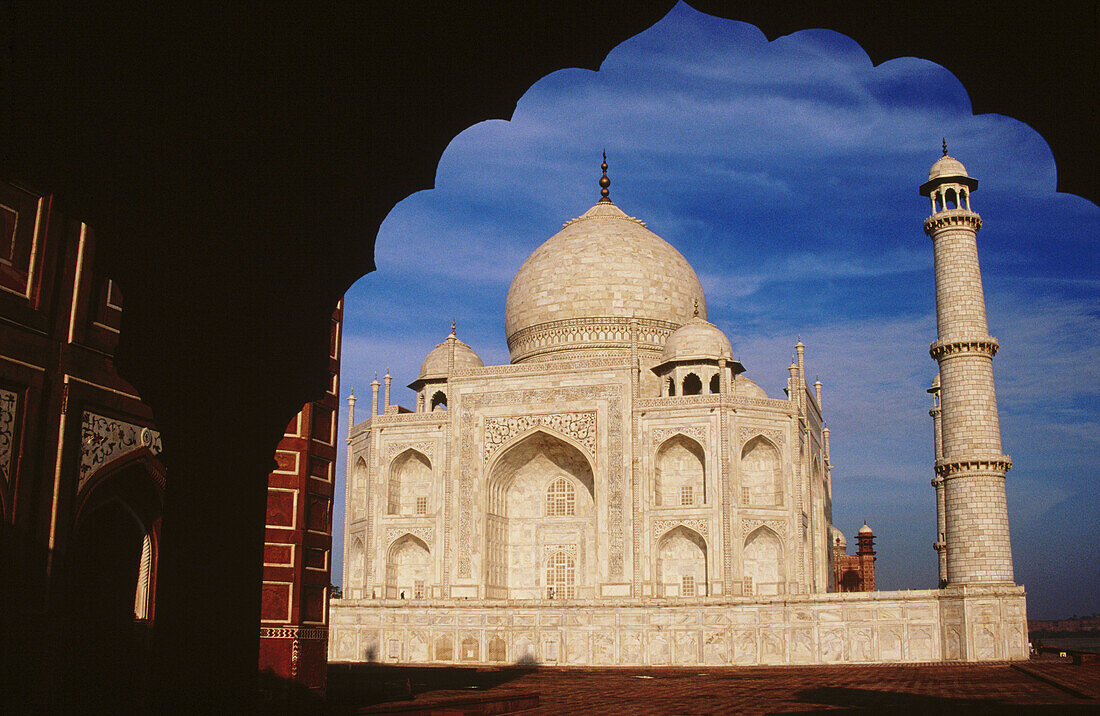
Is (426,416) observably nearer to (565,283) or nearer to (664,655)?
(565,283)

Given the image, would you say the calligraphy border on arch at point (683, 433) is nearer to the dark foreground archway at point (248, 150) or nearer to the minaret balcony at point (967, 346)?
the minaret balcony at point (967, 346)

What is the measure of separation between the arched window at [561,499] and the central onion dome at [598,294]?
15.8 feet

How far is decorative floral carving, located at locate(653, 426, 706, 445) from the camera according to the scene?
26438 millimetres

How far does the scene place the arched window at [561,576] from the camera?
1097 inches

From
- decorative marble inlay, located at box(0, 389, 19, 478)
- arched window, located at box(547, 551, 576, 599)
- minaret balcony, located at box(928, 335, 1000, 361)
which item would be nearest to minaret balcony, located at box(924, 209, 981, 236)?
minaret balcony, located at box(928, 335, 1000, 361)

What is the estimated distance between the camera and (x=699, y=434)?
26.5m

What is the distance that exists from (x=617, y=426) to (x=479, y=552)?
4.90 m

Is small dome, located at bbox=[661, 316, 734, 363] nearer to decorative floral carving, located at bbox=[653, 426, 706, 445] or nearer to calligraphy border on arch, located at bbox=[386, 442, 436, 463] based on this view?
decorative floral carving, located at bbox=[653, 426, 706, 445]

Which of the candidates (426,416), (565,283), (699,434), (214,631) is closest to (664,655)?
(699,434)

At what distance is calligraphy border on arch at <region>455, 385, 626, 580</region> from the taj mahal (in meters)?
0.05

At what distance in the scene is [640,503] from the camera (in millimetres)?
26406

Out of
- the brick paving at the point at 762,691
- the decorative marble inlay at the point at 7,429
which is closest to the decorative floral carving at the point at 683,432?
the brick paving at the point at 762,691

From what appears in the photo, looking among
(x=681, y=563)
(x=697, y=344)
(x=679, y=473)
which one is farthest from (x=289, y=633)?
(x=697, y=344)

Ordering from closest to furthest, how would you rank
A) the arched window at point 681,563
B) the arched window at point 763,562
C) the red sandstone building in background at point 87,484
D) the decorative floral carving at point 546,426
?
the red sandstone building in background at point 87,484 < the arched window at point 763,562 < the arched window at point 681,563 < the decorative floral carving at point 546,426
